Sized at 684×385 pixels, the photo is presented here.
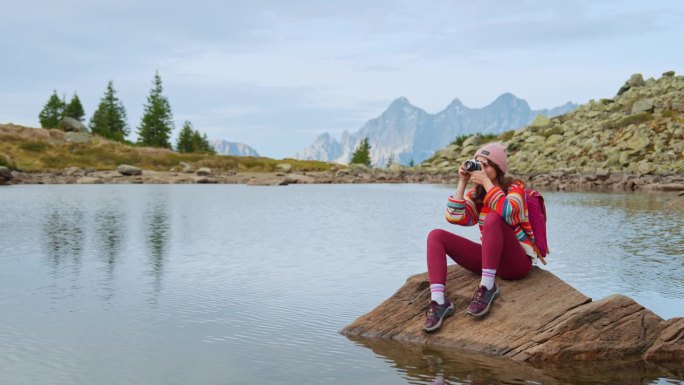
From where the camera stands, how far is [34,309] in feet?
34.6

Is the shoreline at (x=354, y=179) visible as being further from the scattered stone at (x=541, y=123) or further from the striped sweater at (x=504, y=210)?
the striped sweater at (x=504, y=210)

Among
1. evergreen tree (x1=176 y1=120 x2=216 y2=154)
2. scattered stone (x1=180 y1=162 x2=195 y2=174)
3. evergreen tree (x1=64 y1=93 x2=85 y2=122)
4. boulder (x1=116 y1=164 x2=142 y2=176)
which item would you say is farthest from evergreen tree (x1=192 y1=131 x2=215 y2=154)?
boulder (x1=116 y1=164 x2=142 y2=176)

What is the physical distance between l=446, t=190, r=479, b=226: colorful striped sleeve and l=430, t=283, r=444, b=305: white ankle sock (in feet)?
2.63

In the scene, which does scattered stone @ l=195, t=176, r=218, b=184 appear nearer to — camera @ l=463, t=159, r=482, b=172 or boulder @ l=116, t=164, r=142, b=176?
boulder @ l=116, t=164, r=142, b=176

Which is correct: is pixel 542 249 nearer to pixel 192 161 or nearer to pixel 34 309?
pixel 34 309

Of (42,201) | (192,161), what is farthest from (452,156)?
(42,201)

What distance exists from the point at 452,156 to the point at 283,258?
274ft

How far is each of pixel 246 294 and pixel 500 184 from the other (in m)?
5.01

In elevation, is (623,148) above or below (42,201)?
above

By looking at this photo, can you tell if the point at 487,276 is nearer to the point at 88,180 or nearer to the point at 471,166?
the point at 471,166

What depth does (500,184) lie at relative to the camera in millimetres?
8898

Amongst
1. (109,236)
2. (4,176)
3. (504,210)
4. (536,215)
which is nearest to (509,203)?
(504,210)

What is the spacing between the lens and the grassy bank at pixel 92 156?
312 ft

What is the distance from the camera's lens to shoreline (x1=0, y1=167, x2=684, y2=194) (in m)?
53.4
